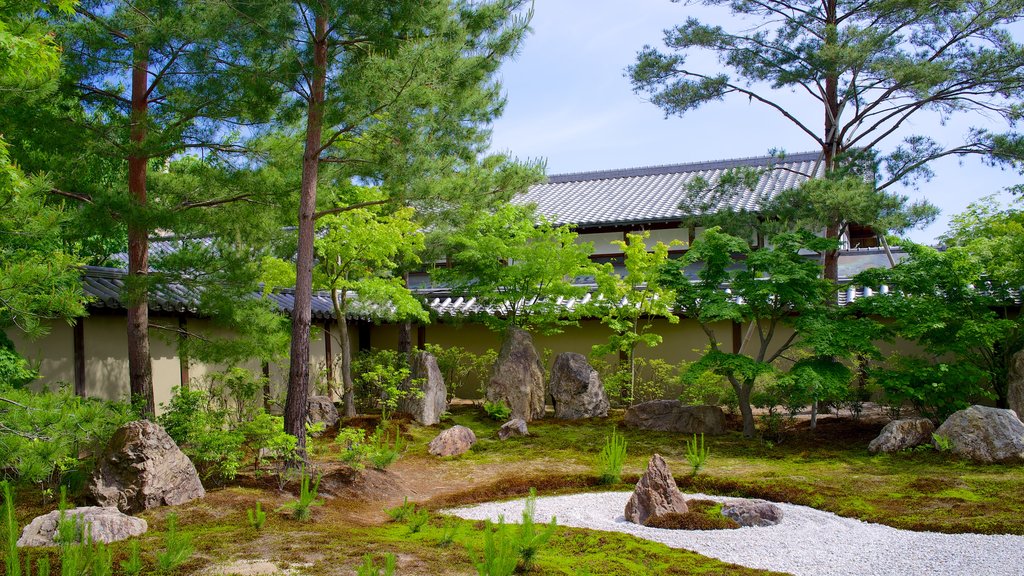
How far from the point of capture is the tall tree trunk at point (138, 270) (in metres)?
8.62

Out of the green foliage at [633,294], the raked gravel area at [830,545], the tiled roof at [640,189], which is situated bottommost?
the raked gravel area at [830,545]

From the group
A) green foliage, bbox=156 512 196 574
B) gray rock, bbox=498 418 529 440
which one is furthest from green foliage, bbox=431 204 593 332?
green foliage, bbox=156 512 196 574

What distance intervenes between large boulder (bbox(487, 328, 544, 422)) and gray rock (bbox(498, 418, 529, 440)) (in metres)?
1.25

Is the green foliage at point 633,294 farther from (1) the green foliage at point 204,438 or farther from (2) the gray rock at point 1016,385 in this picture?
(1) the green foliage at point 204,438

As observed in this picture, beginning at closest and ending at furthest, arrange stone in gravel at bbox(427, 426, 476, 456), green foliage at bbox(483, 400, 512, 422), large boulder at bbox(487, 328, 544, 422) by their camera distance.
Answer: stone in gravel at bbox(427, 426, 476, 456)
green foliage at bbox(483, 400, 512, 422)
large boulder at bbox(487, 328, 544, 422)

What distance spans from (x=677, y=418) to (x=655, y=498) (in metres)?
5.51

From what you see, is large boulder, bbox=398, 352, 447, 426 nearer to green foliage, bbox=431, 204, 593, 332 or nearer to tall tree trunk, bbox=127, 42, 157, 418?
green foliage, bbox=431, 204, 593, 332

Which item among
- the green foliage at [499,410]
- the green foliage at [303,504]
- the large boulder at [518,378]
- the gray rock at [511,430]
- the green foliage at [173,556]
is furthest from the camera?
the large boulder at [518,378]

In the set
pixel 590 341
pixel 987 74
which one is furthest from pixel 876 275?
pixel 590 341

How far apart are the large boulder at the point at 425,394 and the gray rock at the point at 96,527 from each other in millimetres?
6692

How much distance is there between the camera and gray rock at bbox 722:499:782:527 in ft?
22.9

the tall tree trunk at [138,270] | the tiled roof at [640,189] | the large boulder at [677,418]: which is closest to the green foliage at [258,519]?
the tall tree trunk at [138,270]

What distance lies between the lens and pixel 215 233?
9.49 meters

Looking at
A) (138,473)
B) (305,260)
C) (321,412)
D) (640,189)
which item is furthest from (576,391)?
(640,189)
